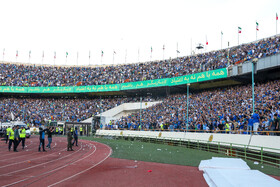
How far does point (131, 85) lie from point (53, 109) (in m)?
17.7

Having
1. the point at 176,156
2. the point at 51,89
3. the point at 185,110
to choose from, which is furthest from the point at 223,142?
the point at 51,89

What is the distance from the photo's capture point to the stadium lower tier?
888 inches

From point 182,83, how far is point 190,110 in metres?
8.65

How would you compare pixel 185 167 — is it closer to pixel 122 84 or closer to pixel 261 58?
pixel 261 58

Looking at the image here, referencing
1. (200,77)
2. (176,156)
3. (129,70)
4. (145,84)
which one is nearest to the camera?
(176,156)

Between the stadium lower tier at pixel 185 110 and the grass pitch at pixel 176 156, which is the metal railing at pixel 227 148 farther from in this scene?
the stadium lower tier at pixel 185 110

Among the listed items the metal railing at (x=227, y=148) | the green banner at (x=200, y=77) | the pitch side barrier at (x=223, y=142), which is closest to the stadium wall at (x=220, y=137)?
the pitch side barrier at (x=223, y=142)

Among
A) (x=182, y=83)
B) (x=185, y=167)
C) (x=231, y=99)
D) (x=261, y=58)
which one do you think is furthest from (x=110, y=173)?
(x=182, y=83)

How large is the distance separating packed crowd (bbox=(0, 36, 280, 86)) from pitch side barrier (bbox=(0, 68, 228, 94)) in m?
1.38

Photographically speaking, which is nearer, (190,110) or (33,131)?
(190,110)

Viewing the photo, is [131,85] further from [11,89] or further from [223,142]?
[223,142]

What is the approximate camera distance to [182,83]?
43156 millimetres

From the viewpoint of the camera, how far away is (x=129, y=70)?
189 ft

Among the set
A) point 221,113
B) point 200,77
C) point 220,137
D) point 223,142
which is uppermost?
point 200,77
